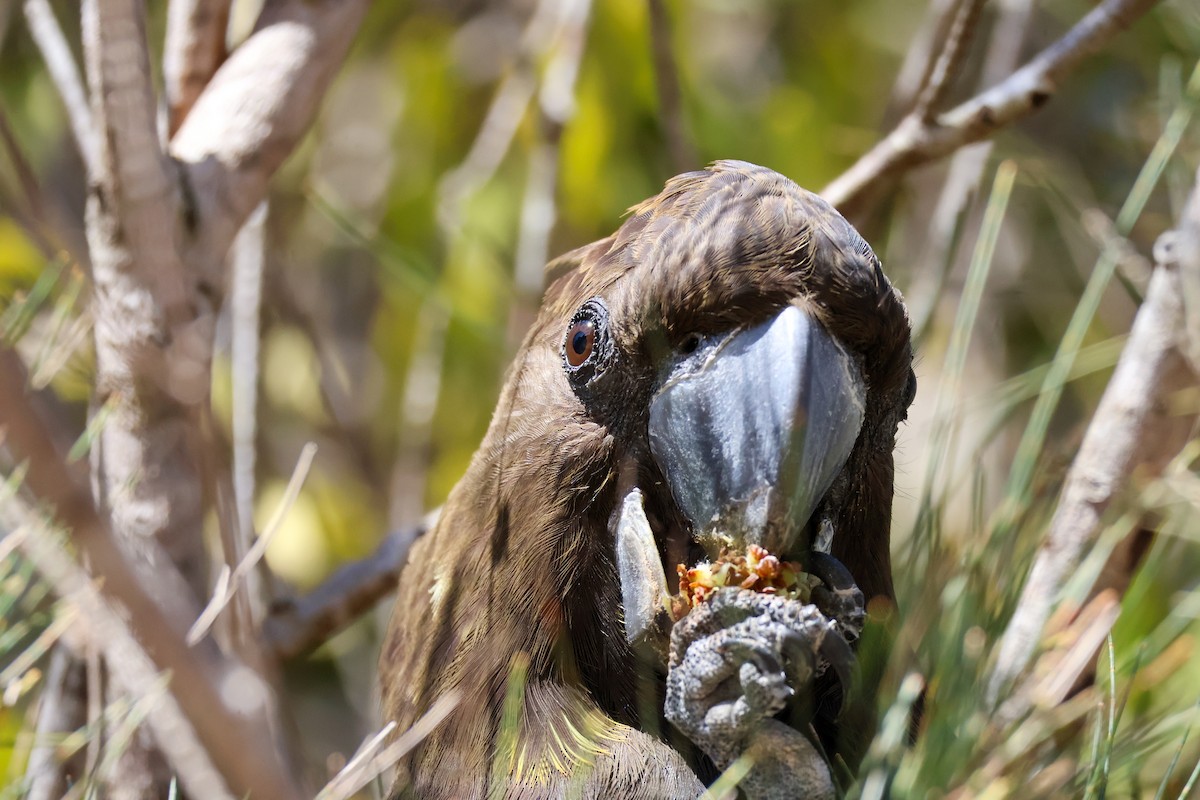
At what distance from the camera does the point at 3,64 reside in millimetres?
4055

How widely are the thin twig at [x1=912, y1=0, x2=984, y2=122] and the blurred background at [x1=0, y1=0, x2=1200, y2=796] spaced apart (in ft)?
0.79

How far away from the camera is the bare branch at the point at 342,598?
2402 millimetres

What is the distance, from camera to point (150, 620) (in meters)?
A: 0.93

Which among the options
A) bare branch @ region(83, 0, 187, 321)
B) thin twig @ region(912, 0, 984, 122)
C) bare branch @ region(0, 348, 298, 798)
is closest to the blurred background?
thin twig @ region(912, 0, 984, 122)

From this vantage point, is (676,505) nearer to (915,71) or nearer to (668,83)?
(668,83)

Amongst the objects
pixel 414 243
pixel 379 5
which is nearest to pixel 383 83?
pixel 379 5

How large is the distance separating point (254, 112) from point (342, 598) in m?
0.99

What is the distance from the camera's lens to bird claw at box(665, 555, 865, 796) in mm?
1408

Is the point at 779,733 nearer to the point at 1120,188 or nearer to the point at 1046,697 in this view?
the point at 1046,697

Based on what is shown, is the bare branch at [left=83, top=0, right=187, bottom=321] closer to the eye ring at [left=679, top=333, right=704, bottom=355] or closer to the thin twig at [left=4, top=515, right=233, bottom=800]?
the thin twig at [left=4, top=515, right=233, bottom=800]

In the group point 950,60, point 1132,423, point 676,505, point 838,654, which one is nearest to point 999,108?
point 950,60

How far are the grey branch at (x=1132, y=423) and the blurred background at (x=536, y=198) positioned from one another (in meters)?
0.25

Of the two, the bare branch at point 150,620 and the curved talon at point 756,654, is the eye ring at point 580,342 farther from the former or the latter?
the bare branch at point 150,620

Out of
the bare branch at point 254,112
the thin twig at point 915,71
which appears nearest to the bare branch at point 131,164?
the bare branch at point 254,112
